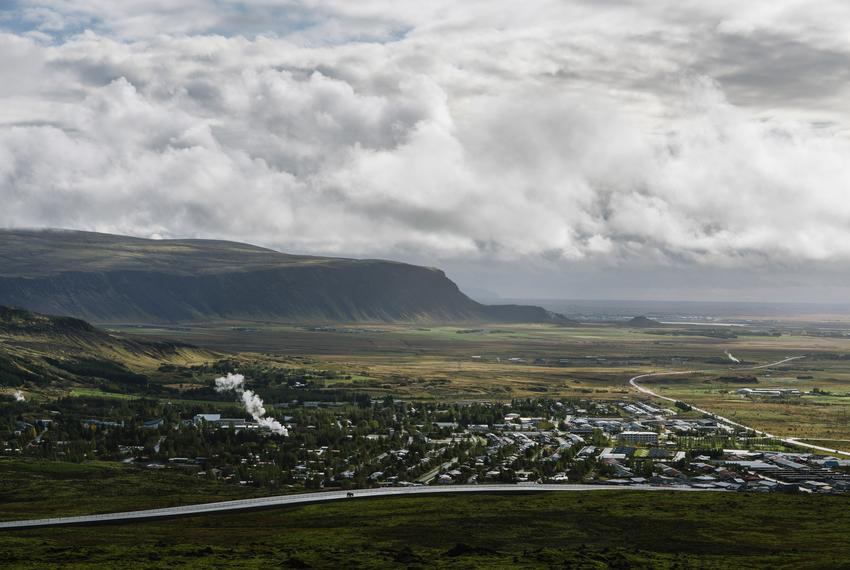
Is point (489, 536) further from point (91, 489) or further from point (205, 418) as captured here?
point (205, 418)

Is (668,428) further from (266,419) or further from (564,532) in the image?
(564,532)

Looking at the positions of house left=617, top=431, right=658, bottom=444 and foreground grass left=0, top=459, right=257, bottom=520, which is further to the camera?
house left=617, top=431, right=658, bottom=444

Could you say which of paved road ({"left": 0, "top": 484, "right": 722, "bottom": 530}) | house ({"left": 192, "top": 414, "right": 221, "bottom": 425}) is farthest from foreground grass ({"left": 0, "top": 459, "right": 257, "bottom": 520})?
house ({"left": 192, "top": 414, "right": 221, "bottom": 425})

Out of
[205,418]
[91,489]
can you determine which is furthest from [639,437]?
[91,489]

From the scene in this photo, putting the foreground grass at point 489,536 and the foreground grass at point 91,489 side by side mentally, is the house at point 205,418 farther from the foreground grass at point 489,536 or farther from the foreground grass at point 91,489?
the foreground grass at point 489,536

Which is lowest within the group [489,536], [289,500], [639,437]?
[289,500]

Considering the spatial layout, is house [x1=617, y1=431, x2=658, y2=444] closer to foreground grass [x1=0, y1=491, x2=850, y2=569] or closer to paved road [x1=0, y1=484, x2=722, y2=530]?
paved road [x1=0, y1=484, x2=722, y2=530]
